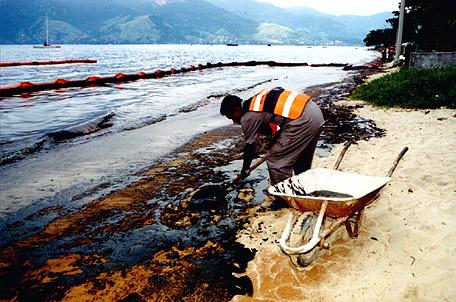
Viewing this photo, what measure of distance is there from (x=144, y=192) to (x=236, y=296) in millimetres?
3392

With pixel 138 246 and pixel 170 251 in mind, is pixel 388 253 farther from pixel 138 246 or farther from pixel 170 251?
pixel 138 246

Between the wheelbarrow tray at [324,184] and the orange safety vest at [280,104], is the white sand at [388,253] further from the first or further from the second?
the orange safety vest at [280,104]

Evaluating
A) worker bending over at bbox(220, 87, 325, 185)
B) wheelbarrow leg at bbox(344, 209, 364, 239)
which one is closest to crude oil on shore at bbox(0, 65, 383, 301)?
worker bending over at bbox(220, 87, 325, 185)

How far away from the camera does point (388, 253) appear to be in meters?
3.63

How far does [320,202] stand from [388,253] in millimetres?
1071

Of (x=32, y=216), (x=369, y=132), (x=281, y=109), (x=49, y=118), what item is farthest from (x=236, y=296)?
(x=49, y=118)

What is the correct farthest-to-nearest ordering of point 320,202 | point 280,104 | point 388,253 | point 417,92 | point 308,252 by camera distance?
point 417,92 → point 280,104 → point 388,253 → point 308,252 → point 320,202

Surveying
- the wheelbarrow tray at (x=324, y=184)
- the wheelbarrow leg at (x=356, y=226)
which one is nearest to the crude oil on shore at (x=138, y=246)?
the wheelbarrow tray at (x=324, y=184)

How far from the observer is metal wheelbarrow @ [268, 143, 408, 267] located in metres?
3.20

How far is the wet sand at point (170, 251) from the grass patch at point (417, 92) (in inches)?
217

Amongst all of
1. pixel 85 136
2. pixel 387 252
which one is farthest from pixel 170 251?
pixel 85 136

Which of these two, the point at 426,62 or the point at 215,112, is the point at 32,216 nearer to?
the point at 215,112

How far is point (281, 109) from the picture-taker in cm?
434

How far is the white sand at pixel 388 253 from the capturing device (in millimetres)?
3164
